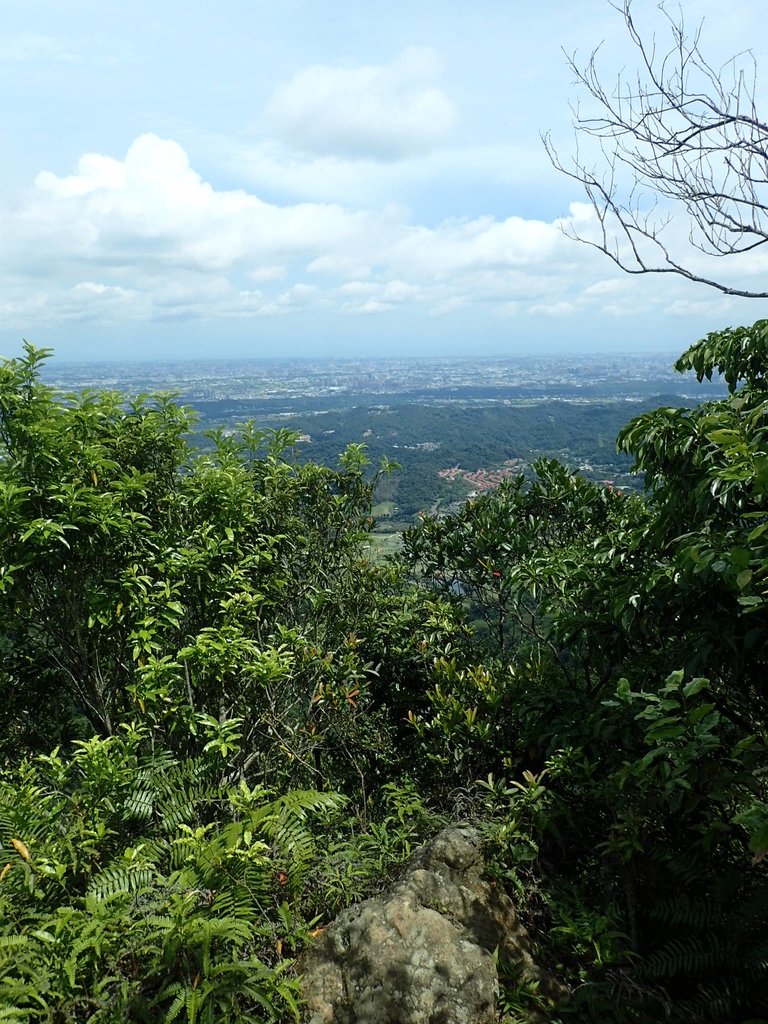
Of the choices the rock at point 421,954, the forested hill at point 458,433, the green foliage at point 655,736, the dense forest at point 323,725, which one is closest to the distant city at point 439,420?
the forested hill at point 458,433

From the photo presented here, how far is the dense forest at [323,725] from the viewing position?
2639mm

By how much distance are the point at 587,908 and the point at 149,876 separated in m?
2.35

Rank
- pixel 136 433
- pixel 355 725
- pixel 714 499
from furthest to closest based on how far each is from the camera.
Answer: pixel 355 725 < pixel 136 433 < pixel 714 499

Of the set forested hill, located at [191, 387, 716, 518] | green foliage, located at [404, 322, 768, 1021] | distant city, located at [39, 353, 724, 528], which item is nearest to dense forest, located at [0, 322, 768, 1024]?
green foliage, located at [404, 322, 768, 1021]

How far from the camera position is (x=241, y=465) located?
16.8ft

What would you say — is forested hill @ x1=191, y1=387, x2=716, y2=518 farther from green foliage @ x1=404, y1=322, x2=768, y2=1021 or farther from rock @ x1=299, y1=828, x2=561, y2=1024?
rock @ x1=299, y1=828, x2=561, y2=1024

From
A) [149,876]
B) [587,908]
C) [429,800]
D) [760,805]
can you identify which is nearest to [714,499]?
[760,805]

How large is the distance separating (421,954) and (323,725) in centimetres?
249

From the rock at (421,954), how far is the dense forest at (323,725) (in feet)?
0.45

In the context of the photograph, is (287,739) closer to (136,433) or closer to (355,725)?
(355,725)

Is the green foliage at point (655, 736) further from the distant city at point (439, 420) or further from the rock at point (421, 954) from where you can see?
the distant city at point (439, 420)

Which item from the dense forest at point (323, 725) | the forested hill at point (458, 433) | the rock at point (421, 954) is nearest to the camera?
the dense forest at point (323, 725)

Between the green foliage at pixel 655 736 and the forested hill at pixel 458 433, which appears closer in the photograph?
the green foliage at pixel 655 736

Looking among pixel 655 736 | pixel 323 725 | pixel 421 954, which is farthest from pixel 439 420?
pixel 655 736
